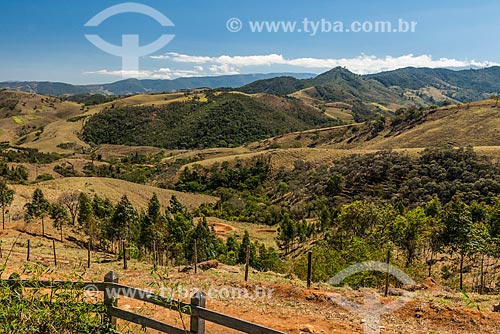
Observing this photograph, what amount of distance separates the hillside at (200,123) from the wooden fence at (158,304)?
14746 centimetres

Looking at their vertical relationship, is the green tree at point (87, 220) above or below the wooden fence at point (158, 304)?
below

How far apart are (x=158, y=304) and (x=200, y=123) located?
167 meters

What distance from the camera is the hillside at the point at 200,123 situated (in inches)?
6348

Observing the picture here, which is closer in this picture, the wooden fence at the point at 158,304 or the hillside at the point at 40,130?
the wooden fence at the point at 158,304

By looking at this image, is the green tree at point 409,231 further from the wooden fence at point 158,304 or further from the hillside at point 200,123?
the hillside at point 200,123

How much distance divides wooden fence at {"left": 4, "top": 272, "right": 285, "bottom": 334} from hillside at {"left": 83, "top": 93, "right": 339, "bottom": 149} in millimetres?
147461

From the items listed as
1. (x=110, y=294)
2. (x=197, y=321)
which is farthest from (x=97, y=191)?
(x=197, y=321)

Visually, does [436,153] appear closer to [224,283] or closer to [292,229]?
[292,229]

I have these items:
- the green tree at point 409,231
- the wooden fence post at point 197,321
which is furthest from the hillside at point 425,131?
the wooden fence post at point 197,321

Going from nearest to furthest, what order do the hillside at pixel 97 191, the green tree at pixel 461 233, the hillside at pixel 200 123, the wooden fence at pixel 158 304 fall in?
the wooden fence at pixel 158 304, the green tree at pixel 461 233, the hillside at pixel 97 191, the hillside at pixel 200 123

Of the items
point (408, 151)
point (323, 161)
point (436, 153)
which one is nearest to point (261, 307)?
point (436, 153)

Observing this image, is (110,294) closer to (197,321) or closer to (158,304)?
(158,304)

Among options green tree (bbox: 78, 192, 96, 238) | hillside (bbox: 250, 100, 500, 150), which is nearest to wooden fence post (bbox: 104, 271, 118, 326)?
green tree (bbox: 78, 192, 96, 238)

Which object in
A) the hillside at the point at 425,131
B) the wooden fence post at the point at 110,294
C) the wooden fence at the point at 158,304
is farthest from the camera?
the hillside at the point at 425,131
